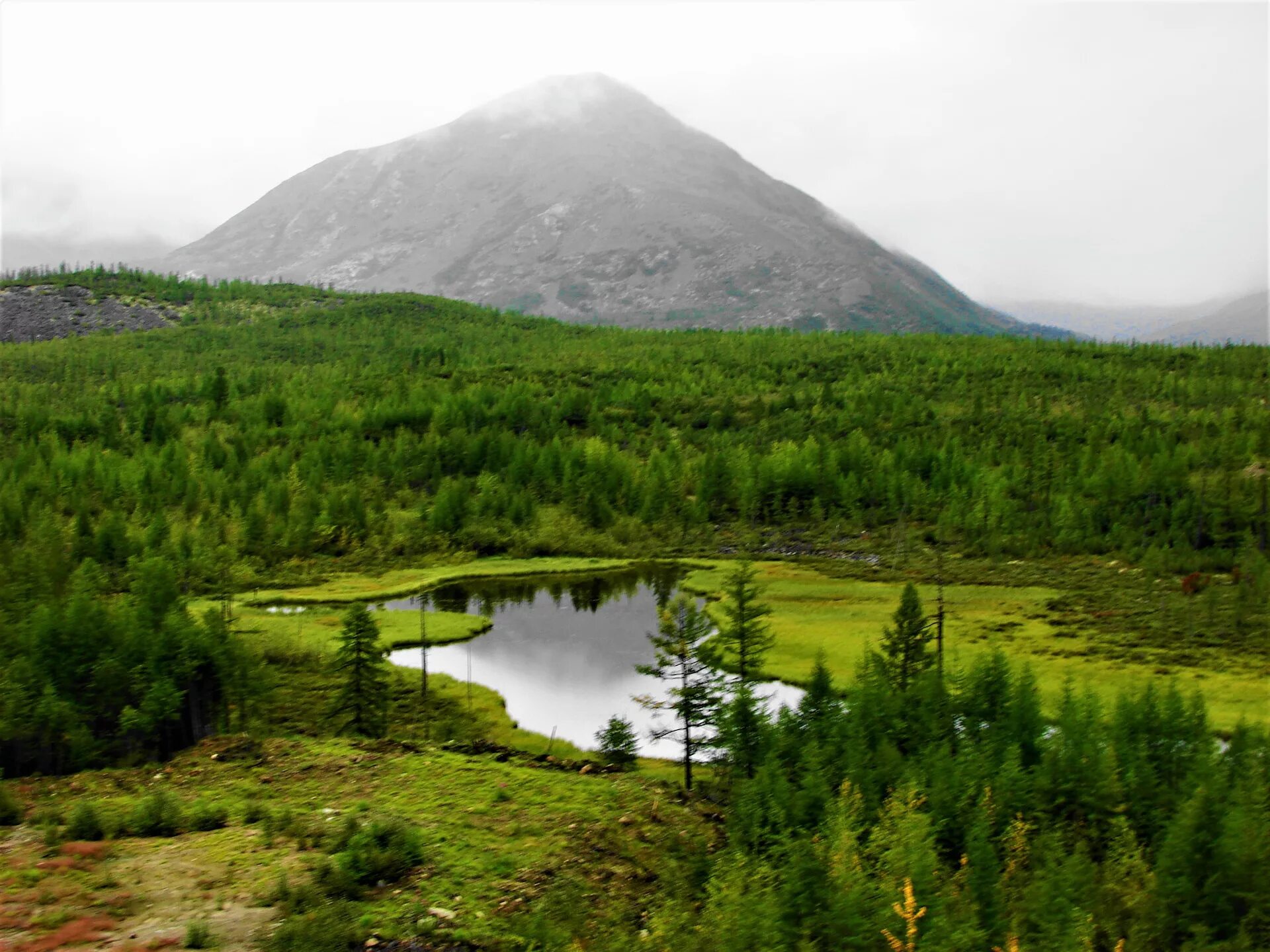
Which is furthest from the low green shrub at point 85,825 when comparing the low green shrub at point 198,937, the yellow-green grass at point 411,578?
the yellow-green grass at point 411,578

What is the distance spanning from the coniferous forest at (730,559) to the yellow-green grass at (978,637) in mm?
1824

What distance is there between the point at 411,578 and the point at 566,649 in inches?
1007

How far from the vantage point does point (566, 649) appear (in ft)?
194

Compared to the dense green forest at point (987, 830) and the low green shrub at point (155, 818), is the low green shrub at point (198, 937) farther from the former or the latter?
the dense green forest at point (987, 830)

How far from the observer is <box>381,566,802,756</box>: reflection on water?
47.5m

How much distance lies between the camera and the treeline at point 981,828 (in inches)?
767

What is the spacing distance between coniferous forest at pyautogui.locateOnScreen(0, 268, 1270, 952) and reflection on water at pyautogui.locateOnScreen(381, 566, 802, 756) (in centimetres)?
546

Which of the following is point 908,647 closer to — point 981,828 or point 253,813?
point 981,828

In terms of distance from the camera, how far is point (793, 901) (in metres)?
19.5

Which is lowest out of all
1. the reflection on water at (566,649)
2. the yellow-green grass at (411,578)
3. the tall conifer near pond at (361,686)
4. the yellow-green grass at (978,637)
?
the reflection on water at (566,649)

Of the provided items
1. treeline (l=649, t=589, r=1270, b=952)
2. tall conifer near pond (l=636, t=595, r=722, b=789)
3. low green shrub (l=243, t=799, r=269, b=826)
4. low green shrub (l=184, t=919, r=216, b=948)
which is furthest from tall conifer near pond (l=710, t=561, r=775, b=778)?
low green shrub (l=184, t=919, r=216, b=948)

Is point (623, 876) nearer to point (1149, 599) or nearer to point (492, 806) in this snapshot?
point (492, 806)

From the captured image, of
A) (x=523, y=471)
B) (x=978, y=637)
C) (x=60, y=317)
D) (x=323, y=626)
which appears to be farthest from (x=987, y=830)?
(x=60, y=317)

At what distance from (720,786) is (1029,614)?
3900 centimetres
